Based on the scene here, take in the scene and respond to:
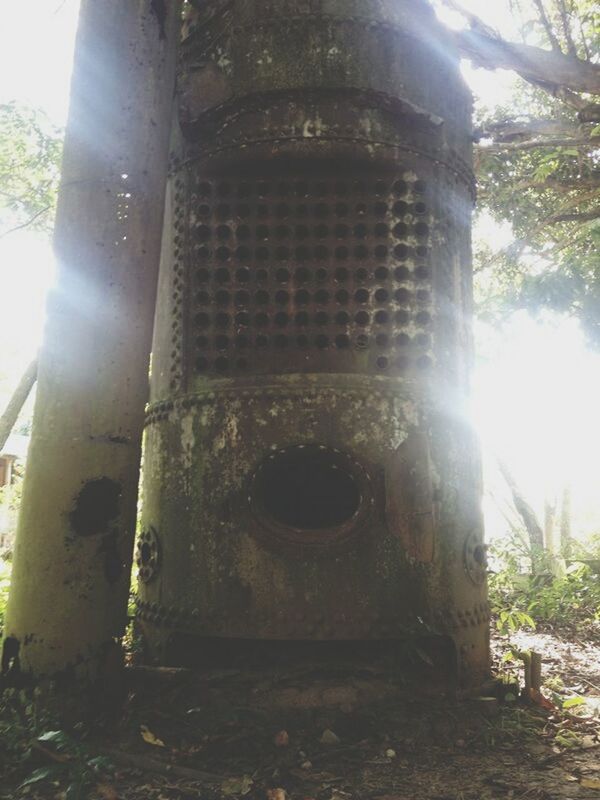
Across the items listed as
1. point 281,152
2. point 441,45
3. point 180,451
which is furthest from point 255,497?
point 441,45

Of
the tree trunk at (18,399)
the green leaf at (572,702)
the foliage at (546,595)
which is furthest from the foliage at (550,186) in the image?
the tree trunk at (18,399)

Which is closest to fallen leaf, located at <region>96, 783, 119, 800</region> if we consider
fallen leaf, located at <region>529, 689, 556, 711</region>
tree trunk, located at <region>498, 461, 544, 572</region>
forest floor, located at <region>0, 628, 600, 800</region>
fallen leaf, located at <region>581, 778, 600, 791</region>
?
forest floor, located at <region>0, 628, 600, 800</region>

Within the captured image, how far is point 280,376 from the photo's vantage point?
14.4ft

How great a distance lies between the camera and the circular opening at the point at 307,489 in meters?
4.23

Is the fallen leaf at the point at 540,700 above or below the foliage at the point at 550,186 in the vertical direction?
below

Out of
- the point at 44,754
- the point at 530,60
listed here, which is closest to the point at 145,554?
the point at 44,754

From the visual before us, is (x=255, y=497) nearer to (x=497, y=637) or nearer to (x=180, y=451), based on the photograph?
(x=180, y=451)

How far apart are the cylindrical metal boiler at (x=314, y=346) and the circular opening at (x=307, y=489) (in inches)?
0.7

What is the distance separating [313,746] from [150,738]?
84 cm

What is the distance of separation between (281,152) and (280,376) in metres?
1.51

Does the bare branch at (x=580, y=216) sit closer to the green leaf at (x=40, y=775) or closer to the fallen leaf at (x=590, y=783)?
the fallen leaf at (x=590, y=783)

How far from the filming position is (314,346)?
449 cm

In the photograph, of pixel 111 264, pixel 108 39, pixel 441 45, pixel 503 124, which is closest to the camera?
pixel 111 264

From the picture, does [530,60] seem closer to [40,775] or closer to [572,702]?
Result: [572,702]
